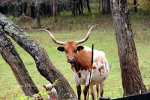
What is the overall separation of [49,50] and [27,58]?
9.64 feet

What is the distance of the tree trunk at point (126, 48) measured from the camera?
7.73 meters

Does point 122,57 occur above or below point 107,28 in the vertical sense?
above

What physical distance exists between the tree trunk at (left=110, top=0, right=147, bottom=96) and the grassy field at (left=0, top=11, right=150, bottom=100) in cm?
119

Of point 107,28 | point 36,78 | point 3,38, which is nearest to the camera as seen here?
point 3,38

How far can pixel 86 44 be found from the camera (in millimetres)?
26156

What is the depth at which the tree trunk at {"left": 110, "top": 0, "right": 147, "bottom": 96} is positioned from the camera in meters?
7.73

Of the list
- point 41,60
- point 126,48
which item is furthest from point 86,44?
point 41,60

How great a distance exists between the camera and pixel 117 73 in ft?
50.0

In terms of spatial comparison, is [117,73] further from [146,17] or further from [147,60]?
[146,17]

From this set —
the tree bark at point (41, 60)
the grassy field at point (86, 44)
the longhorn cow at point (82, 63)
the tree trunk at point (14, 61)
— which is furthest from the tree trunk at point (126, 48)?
the tree trunk at point (14, 61)

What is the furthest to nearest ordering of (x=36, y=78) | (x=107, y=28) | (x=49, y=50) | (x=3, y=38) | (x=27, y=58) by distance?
(x=107, y=28) → (x=49, y=50) → (x=27, y=58) → (x=36, y=78) → (x=3, y=38)

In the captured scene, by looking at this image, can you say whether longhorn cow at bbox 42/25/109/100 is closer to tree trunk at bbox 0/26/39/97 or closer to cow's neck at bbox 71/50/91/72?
cow's neck at bbox 71/50/91/72

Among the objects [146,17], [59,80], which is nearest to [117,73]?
[59,80]

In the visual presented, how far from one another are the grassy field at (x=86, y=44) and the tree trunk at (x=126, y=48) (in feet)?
3.90
